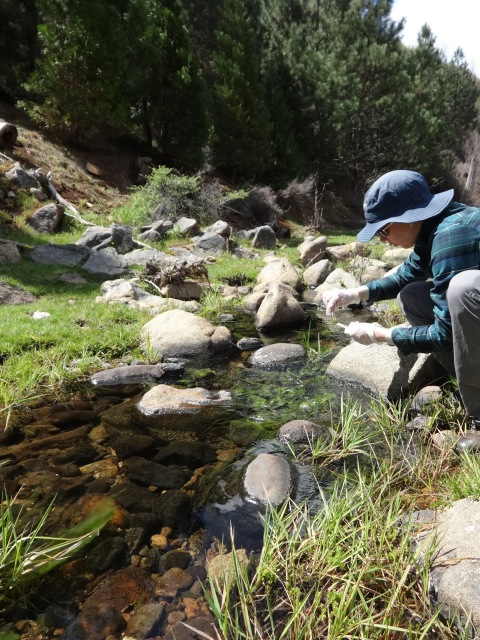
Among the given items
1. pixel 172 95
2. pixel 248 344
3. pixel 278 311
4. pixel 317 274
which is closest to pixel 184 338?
pixel 248 344

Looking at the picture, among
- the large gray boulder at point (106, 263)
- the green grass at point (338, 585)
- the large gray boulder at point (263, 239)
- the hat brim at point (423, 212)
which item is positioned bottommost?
the green grass at point (338, 585)

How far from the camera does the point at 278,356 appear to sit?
5.19 metres

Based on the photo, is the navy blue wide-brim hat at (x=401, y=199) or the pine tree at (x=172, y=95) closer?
the navy blue wide-brim hat at (x=401, y=199)

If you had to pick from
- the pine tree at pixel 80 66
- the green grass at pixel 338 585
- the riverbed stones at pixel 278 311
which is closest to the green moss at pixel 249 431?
the green grass at pixel 338 585

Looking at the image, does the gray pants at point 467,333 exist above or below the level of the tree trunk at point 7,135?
below

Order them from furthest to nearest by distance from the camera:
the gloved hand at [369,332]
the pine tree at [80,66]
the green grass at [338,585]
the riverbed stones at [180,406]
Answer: the pine tree at [80,66] → the riverbed stones at [180,406] → the gloved hand at [369,332] → the green grass at [338,585]

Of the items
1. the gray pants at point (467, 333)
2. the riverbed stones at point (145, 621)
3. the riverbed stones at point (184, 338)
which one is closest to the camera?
the riverbed stones at point (145, 621)

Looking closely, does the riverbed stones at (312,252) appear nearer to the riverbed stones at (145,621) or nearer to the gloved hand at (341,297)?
the gloved hand at (341,297)

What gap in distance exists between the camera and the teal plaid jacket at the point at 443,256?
246 cm

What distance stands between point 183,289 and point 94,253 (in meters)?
2.63

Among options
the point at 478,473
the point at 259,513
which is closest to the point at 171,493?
the point at 259,513

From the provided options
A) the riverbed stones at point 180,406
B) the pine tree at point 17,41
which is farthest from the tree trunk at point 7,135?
the riverbed stones at point 180,406

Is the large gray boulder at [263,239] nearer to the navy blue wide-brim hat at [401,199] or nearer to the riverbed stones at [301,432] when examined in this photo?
the riverbed stones at [301,432]

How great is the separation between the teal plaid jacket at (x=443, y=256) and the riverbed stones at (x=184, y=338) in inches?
119
